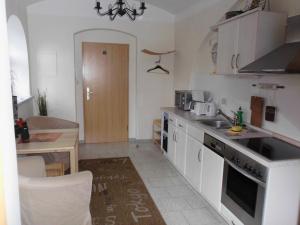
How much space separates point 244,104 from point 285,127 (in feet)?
2.30

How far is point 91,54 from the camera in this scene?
4.96m

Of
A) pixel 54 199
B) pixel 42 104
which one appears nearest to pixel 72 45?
pixel 42 104

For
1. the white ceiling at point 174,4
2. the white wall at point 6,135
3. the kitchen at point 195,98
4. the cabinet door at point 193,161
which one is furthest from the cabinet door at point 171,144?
the white wall at point 6,135

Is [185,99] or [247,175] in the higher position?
[185,99]

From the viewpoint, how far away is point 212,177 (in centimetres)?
262

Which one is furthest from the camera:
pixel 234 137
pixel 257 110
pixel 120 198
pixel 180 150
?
pixel 180 150

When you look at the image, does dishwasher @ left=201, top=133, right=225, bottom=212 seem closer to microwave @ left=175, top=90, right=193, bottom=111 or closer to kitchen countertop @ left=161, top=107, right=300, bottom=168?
kitchen countertop @ left=161, top=107, right=300, bottom=168

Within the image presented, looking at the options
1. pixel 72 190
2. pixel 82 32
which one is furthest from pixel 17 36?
pixel 72 190

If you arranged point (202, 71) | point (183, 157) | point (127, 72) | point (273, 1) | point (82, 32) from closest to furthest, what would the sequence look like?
point (273, 1) < point (183, 157) < point (202, 71) < point (82, 32) < point (127, 72)

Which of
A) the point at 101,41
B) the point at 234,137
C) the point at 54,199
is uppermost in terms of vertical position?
the point at 101,41

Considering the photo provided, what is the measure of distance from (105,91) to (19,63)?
1.63 m

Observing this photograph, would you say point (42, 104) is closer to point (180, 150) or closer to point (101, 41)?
point (101, 41)

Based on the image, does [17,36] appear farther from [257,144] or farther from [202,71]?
[257,144]

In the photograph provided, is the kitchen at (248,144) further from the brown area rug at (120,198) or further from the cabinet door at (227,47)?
the brown area rug at (120,198)
